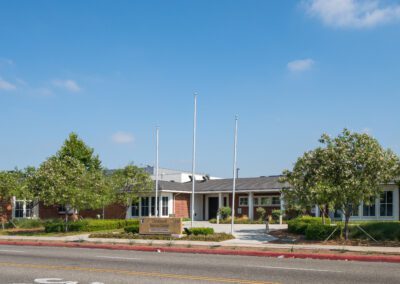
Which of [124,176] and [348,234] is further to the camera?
[124,176]

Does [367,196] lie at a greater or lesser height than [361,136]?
lesser

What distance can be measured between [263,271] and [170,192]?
107ft

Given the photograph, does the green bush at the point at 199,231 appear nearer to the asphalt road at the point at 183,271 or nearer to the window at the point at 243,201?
the asphalt road at the point at 183,271

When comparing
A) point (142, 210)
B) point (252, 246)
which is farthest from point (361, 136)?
point (142, 210)

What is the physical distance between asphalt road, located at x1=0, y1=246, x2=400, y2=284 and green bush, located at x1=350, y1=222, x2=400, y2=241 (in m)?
7.98

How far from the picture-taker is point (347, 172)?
23.3 metres

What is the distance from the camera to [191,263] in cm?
1602

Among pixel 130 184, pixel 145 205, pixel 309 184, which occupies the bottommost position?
pixel 145 205

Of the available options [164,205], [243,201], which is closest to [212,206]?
[243,201]

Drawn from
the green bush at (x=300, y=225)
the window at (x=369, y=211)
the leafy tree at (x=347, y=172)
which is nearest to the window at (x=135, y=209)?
the green bush at (x=300, y=225)

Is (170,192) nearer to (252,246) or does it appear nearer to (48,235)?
(48,235)

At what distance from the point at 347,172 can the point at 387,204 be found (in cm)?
1424

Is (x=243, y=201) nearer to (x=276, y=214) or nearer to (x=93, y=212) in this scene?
(x=276, y=214)

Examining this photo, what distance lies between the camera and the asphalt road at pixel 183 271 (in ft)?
39.7
